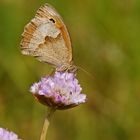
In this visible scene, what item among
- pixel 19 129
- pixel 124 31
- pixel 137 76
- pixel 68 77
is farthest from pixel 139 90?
pixel 68 77

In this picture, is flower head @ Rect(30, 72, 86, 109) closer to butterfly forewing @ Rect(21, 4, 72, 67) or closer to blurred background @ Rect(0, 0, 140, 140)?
butterfly forewing @ Rect(21, 4, 72, 67)

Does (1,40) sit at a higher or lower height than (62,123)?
higher

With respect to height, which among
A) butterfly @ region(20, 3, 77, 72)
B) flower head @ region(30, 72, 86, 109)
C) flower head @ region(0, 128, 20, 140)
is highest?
butterfly @ region(20, 3, 77, 72)

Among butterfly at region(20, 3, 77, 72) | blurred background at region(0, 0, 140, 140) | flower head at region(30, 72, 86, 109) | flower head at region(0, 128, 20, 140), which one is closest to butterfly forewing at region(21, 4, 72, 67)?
butterfly at region(20, 3, 77, 72)

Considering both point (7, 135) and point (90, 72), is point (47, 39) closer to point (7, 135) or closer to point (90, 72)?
point (7, 135)

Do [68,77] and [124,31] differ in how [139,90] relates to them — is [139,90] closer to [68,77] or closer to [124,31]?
[124,31]

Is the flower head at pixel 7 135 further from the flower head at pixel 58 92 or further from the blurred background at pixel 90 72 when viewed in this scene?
the blurred background at pixel 90 72

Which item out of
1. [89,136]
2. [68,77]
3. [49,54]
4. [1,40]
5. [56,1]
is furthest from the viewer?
[56,1]

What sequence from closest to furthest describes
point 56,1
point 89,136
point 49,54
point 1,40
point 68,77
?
point 68,77 → point 49,54 → point 89,136 → point 1,40 → point 56,1
